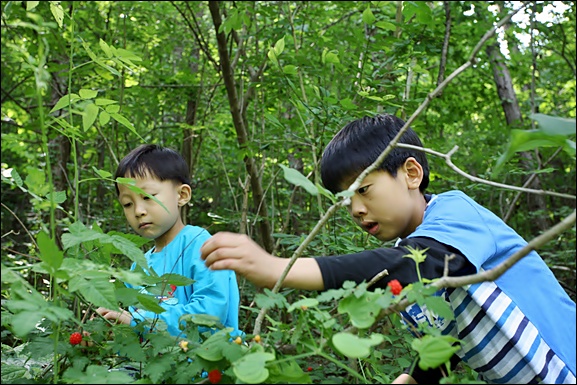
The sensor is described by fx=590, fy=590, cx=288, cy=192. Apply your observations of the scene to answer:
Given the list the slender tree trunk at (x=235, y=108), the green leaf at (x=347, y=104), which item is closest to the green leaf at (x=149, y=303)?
the green leaf at (x=347, y=104)

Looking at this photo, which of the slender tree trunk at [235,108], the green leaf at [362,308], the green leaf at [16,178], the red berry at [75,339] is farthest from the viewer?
the slender tree trunk at [235,108]

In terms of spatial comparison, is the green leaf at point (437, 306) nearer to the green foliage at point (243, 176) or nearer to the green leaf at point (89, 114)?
the green foliage at point (243, 176)

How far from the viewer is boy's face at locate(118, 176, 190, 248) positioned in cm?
254

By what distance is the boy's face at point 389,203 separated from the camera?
5.52ft

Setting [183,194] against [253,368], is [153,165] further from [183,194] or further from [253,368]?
[253,368]

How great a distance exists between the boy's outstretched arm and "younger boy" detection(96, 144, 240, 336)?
924 millimetres

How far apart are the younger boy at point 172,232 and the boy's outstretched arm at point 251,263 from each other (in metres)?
0.92

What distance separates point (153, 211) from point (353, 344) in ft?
5.88

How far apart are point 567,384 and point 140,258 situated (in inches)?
43.5

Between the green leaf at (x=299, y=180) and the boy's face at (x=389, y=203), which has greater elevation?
the green leaf at (x=299, y=180)

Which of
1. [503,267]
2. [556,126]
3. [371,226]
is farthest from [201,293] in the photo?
[556,126]

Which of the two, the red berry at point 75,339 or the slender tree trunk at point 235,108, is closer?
the red berry at point 75,339

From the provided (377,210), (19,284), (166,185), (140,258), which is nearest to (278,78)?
(166,185)

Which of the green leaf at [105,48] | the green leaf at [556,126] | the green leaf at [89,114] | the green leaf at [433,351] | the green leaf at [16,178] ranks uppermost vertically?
the green leaf at [105,48]
